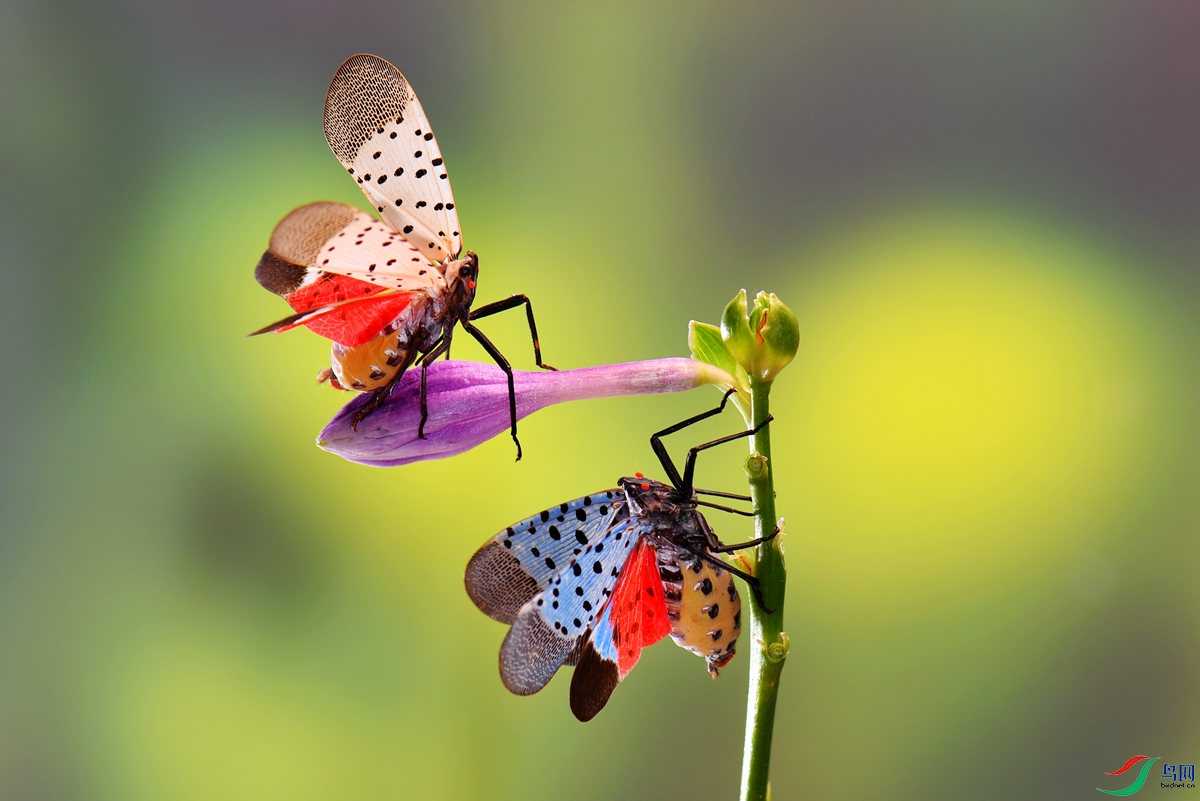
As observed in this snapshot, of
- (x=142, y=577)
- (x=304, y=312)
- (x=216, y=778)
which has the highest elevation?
(x=304, y=312)

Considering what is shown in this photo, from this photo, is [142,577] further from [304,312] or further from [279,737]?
[304,312]

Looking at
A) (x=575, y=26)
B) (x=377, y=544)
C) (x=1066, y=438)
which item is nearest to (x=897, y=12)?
(x=575, y=26)

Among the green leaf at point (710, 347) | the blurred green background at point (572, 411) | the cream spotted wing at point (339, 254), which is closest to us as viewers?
the cream spotted wing at point (339, 254)

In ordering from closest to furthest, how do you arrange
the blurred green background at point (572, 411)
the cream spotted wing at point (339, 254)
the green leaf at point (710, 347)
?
the cream spotted wing at point (339, 254) < the green leaf at point (710, 347) < the blurred green background at point (572, 411)

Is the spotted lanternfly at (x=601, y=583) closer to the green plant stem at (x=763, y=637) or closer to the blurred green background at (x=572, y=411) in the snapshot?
the green plant stem at (x=763, y=637)

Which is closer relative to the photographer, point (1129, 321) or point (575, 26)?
point (1129, 321)

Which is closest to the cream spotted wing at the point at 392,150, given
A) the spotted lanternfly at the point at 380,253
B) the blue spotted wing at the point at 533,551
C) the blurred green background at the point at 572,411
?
the spotted lanternfly at the point at 380,253
